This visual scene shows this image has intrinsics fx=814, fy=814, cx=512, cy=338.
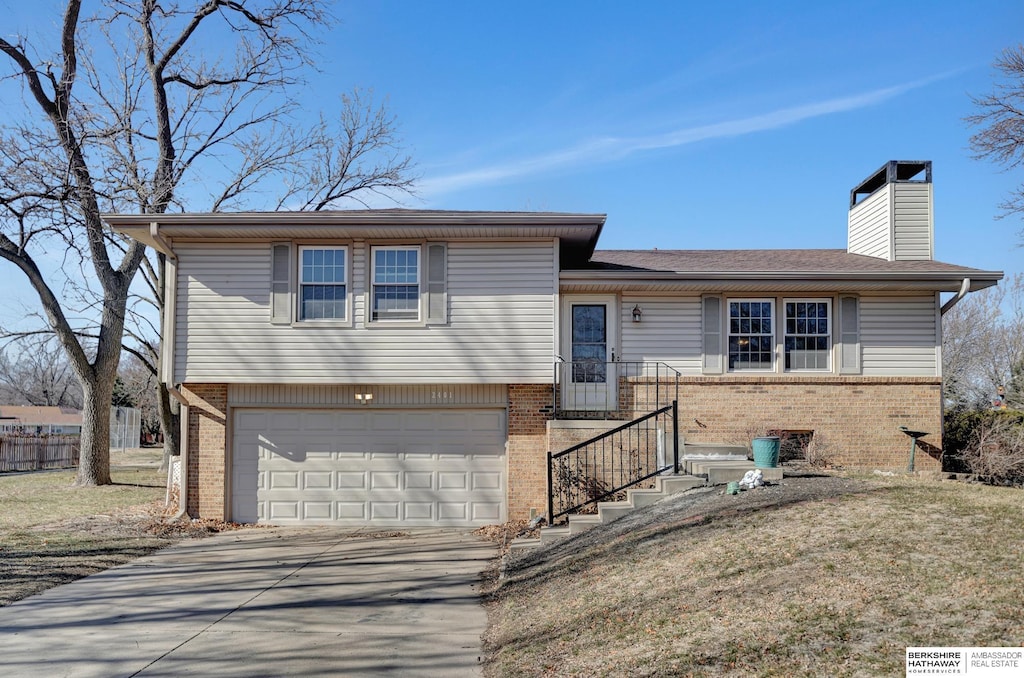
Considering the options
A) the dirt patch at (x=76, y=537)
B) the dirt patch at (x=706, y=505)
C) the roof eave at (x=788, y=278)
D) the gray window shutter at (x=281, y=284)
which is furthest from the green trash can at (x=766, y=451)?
the dirt patch at (x=76, y=537)

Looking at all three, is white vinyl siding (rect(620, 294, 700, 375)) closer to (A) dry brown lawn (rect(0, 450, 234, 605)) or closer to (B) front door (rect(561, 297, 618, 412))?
(B) front door (rect(561, 297, 618, 412))

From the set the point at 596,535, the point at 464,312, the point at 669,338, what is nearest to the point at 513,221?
the point at 464,312

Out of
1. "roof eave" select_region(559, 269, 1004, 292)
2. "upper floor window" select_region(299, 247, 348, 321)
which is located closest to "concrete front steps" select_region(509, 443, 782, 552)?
"roof eave" select_region(559, 269, 1004, 292)

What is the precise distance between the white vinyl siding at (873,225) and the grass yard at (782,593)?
7.94m

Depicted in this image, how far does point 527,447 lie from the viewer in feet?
44.6

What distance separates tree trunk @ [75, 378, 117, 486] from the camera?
66.1 feet

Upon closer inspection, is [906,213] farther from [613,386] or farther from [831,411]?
[613,386]

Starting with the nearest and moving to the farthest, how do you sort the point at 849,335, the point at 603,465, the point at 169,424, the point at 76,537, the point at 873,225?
1. the point at 76,537
2. the point at 603,465
3. the point at 849,335
4. the point at 873,225
5. the point at 169,424

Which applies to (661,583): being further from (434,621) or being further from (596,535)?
(596,535)

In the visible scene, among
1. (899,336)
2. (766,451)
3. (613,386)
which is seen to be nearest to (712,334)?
(613,386)

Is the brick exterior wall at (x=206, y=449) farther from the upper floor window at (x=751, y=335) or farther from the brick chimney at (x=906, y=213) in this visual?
the brick chimney at (x=906, y=213)

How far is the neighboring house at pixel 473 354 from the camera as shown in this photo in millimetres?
13492

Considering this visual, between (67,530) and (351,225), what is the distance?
6.84m

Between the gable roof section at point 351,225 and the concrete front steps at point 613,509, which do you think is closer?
the concrete front steps at point 613,509
